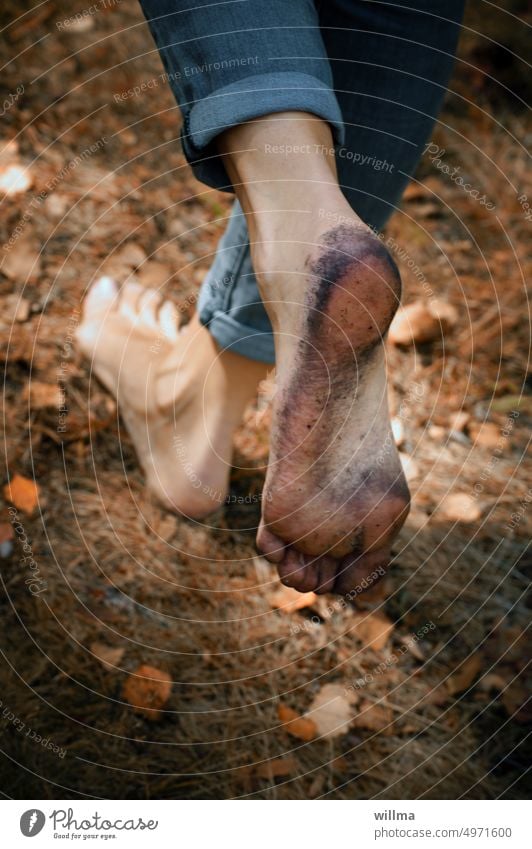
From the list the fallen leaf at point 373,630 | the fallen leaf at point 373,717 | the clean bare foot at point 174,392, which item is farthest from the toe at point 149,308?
the fallen leaf at point 373,717

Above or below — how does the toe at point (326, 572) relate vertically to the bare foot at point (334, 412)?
below

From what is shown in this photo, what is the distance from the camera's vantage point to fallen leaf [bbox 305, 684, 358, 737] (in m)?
1.11

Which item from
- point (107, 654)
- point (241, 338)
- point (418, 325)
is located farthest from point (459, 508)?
point (107, 654)

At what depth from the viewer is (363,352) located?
2.39 ft

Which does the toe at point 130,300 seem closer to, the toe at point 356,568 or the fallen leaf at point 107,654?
the fallen leaf at point 107,654

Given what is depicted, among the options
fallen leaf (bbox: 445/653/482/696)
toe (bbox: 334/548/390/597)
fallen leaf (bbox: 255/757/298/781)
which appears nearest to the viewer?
toe (bbox: 334/548/390/597)

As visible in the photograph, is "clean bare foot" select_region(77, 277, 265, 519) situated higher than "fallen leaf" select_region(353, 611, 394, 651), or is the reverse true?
"clean bare foot" select_region(77, 277, 265, 519)

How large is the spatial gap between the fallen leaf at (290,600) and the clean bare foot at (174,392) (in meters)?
0.19

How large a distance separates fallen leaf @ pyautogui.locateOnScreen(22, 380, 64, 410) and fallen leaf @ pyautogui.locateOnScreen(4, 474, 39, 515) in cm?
15

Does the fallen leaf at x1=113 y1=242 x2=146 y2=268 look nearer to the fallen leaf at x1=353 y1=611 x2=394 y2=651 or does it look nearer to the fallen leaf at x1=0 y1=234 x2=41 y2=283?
the fallen leaf at x1=0 y1=234 x2=41 y2=283

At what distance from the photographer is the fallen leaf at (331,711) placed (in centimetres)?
111

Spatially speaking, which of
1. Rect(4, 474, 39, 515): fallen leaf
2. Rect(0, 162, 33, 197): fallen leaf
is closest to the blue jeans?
Rect(4, 474, 39, 515): fallen leaf

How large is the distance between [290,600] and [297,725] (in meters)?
0.19
